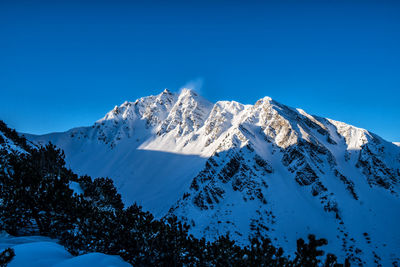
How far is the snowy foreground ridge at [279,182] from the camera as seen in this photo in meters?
39.1

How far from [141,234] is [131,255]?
1239 mm

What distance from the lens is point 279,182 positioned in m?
51.3

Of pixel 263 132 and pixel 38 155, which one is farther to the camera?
pixel 263 132

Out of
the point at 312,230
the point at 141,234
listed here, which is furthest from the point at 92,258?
the point at 312,230

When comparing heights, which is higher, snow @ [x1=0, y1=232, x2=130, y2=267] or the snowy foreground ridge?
the snowy foreground ridge

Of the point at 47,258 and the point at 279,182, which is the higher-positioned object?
the point at 279,182

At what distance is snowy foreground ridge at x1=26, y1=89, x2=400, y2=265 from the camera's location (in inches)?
1539

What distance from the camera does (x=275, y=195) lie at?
156 ft

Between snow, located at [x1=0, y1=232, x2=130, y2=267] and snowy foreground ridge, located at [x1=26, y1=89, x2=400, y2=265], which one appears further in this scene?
snowy foreground ridge, located at [x1=26, y1=89, x2=400, y2=265]

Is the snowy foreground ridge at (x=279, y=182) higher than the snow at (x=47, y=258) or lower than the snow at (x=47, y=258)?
higher

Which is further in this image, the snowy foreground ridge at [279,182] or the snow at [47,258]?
the snowy foreground ridge at [279,182]

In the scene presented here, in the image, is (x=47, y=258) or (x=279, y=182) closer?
(x=47, y=258)

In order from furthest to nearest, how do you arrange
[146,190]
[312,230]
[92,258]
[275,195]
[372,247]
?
[146,190], [275,195], [312,230], [372,247], [92,258]

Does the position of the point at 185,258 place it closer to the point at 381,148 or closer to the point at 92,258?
the point at 92,258
